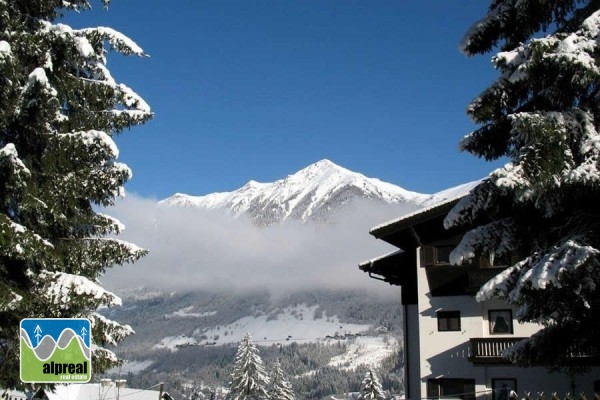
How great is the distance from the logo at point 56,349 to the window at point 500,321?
2558 cm

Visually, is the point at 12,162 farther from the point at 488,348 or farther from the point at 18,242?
the point at 488,348

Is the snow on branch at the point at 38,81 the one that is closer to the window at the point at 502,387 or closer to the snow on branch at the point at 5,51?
the snow on branch at the point at 5,51

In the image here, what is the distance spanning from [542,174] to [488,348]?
20.3 metres

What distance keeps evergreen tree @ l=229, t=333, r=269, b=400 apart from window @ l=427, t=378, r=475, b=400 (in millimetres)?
43405

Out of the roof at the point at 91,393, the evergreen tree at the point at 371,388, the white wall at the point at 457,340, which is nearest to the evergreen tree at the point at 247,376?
the evergreen tree at the point at 371,388

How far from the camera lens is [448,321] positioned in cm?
3033

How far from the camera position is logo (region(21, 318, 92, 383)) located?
6.58 meters

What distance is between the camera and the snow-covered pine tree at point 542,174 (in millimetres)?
9898

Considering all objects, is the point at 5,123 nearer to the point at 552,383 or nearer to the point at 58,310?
the point at 58,310

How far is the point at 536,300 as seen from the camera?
10.6 metres

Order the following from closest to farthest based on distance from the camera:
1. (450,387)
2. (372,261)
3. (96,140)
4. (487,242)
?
1. (487,242)
2. (96,140)
3. (450,387)
4. (372,261)

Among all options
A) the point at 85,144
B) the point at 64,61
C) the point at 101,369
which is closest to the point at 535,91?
the point at 85,144

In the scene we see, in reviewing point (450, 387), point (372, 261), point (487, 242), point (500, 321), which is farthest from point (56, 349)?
point (372, 261)

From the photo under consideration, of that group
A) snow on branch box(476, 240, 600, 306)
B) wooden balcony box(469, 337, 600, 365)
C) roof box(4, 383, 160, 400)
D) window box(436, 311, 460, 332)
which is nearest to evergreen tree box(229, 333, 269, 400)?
roof box(4, 383, 160, 400)
